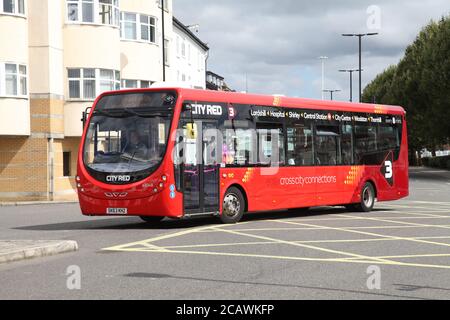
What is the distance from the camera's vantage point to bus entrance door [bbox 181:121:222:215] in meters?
15.8

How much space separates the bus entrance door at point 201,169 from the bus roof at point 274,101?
0.63 metres

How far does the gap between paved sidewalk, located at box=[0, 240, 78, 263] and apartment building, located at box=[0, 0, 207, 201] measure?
19.9 metres

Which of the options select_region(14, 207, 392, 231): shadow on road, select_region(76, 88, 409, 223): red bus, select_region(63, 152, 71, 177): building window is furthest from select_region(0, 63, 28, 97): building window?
select_region(76, 88, 409, 223): red bus

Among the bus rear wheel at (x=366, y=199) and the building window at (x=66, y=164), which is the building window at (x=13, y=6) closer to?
the building window at (x=66, y=164)

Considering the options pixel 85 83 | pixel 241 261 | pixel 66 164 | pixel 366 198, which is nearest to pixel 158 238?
pixel 241 261

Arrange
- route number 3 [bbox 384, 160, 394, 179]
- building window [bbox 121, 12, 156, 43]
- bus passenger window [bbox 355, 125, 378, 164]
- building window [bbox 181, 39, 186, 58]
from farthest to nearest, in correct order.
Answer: building window [bbox 181, 39, 186, 58] → building window [bbox 121, 12, 156, 43] → route number 3 [bbox 384, 160, 394, 179] → bus passenger window [bbox 355, 125, 378, 164]

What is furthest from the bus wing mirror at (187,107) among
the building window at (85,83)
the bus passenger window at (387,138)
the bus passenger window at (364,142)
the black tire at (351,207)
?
the building window at (85,83)

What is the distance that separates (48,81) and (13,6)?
341 centimetres

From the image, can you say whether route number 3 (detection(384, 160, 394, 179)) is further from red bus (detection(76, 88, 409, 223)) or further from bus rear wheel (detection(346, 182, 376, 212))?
red bus (detection(76, 88, 409, 223))

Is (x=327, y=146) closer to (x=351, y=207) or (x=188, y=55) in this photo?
(x=351, y=207)

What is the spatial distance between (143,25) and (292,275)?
31.1m

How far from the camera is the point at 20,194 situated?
32156mm

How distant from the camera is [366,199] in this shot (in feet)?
71.2

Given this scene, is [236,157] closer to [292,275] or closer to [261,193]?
[261,193]
